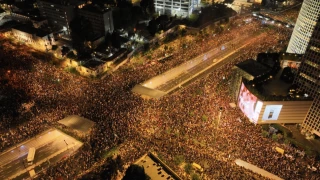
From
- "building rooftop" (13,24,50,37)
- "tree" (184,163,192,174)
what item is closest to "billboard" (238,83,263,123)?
"tree" (184,163,192,174)

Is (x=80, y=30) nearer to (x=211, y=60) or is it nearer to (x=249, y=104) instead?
(x=211, y=60)

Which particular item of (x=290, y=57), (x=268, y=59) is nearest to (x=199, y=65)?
(x=268, y=59)

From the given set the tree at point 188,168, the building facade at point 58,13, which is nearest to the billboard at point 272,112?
the tree at point 188,168

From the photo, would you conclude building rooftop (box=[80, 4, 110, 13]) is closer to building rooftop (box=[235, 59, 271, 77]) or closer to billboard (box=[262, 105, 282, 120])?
building rooftop (box=[235, 59, 271, 77])

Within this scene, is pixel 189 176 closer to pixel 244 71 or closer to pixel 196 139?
pixel 196 139

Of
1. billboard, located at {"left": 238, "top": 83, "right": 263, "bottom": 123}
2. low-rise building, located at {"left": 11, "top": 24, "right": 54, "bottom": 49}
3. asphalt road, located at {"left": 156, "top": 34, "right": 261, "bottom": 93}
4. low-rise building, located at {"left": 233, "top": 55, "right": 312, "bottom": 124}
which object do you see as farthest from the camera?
low-rise building, located at {"left": 11, "top": 24, "right": 54, "bottom": 49}

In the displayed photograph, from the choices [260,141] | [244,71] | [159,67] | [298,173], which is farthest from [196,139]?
[159,67]
